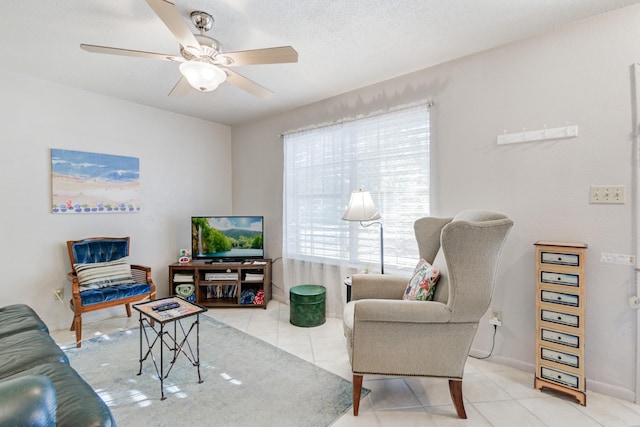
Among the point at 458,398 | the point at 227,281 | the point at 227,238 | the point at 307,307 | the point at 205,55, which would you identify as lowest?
the point at 458,398

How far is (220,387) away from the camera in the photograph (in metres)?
1.99

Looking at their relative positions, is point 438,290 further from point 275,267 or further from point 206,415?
point 275,267

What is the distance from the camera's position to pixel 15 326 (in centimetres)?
174

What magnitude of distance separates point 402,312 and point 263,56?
168 centimetres

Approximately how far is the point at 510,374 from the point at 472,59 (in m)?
2.43

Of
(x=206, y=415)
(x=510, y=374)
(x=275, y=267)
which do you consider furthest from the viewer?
(x=275, y=267)

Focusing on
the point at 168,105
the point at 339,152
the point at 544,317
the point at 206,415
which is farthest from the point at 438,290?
the point at 168,105

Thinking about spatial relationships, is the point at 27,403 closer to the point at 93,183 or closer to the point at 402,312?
the point at 402,312

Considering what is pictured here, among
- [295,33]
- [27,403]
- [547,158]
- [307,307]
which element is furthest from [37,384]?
[547,158]

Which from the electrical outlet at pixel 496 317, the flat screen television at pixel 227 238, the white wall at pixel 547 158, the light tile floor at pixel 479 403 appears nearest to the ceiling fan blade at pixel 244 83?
the white wall at pixel 547 158

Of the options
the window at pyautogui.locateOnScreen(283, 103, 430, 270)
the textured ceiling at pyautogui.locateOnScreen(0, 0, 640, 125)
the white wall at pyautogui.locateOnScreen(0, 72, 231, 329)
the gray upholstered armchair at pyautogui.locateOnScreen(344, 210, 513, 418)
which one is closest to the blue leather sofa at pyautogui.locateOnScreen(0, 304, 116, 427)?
the white wall at pyautogui.locateOnScreen(0, 72, 231, 329)

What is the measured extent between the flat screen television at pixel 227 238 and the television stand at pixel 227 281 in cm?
9

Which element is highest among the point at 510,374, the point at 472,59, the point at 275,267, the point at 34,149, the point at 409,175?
the point at 472,59

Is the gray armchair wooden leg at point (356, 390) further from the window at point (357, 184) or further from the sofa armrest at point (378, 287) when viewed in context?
the window at point (357, 184)
